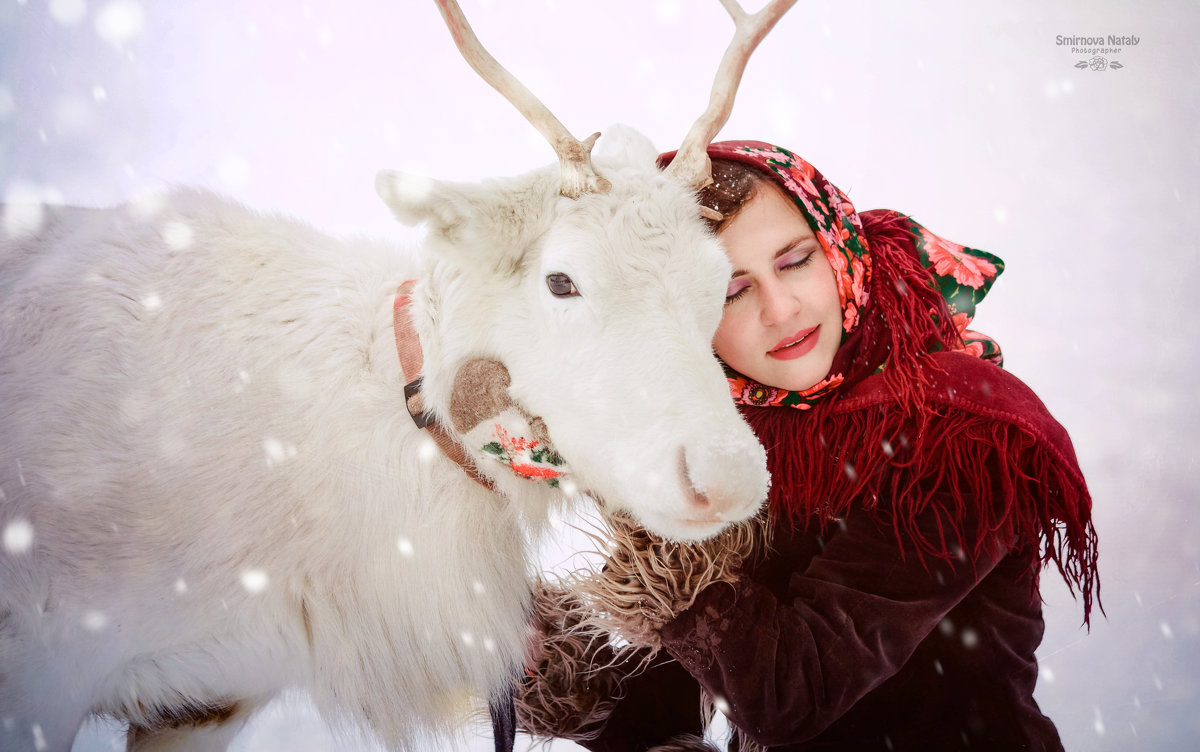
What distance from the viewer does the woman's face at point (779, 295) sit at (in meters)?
1.42

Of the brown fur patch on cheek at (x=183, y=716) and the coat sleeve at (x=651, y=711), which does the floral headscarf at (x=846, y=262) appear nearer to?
the coat sleeve at (x=651, y=711)

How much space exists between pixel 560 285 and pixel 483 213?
21 cm

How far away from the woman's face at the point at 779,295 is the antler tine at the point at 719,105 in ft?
0.52

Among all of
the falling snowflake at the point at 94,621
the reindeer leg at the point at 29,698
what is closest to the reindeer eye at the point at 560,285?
the falling snowflake at the point at 94,621

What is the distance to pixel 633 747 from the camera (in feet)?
6.44

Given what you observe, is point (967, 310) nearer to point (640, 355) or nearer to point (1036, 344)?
point (640, 355)

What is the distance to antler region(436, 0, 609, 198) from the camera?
48.4 inches

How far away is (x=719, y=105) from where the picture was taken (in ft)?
4.44

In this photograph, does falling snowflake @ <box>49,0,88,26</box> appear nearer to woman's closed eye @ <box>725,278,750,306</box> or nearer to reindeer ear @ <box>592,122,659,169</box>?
reindeer ear @ <box>592,122,659,169</box>

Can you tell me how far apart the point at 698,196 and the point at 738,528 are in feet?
2.59

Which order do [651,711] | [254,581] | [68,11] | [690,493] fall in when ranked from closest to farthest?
[690,493], [254,581], [651,711], [68,11]

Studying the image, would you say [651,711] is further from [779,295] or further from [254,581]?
[779,295]

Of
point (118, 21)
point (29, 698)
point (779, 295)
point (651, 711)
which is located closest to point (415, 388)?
point (779, 295)

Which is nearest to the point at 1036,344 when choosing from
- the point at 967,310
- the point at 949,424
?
the point at 967,310
